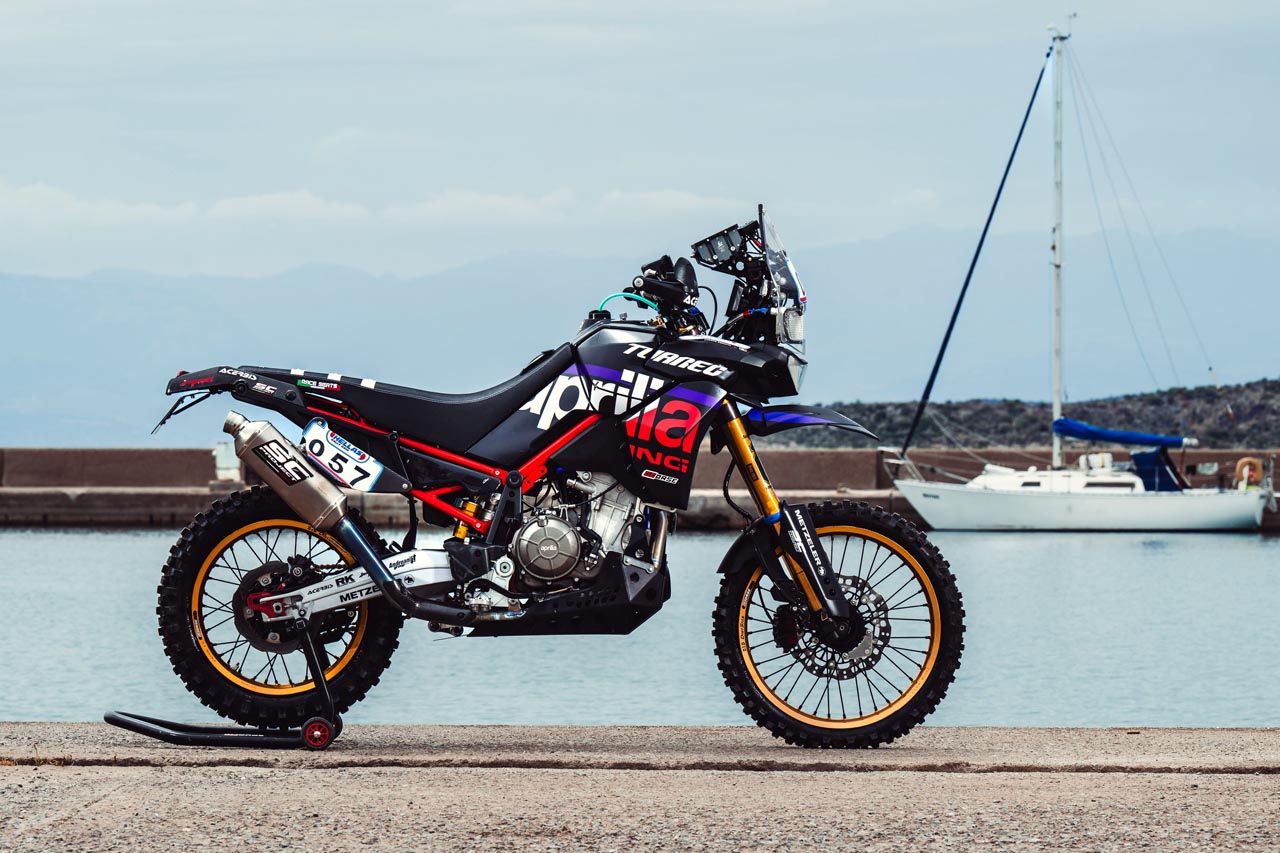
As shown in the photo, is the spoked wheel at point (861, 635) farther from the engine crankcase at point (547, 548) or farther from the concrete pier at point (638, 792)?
the engine crankcase at point (547, 548)

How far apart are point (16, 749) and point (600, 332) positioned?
234 centimetres

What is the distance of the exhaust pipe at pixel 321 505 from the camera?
244 inches

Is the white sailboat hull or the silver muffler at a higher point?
the silver muffler

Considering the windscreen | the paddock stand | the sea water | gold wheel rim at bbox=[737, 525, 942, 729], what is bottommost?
the sea water

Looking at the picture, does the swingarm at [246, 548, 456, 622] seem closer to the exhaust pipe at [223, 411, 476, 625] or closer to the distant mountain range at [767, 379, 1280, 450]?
the exhaust pipe at [223, 411, 476, 625]

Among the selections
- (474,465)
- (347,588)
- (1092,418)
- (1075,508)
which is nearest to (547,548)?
(474,465)

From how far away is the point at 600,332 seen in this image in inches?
248

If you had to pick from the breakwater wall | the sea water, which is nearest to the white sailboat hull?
the breakwater wall

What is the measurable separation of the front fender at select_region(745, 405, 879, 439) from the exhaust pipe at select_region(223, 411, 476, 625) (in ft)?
3.85

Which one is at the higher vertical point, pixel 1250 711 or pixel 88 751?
pixel 88 751

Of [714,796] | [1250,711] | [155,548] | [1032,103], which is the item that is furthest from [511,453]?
[1032,103]

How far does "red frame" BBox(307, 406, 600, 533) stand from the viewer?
628cm

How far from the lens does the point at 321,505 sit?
6.24 m

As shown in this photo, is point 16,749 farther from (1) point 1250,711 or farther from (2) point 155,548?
(2) point 155,548
